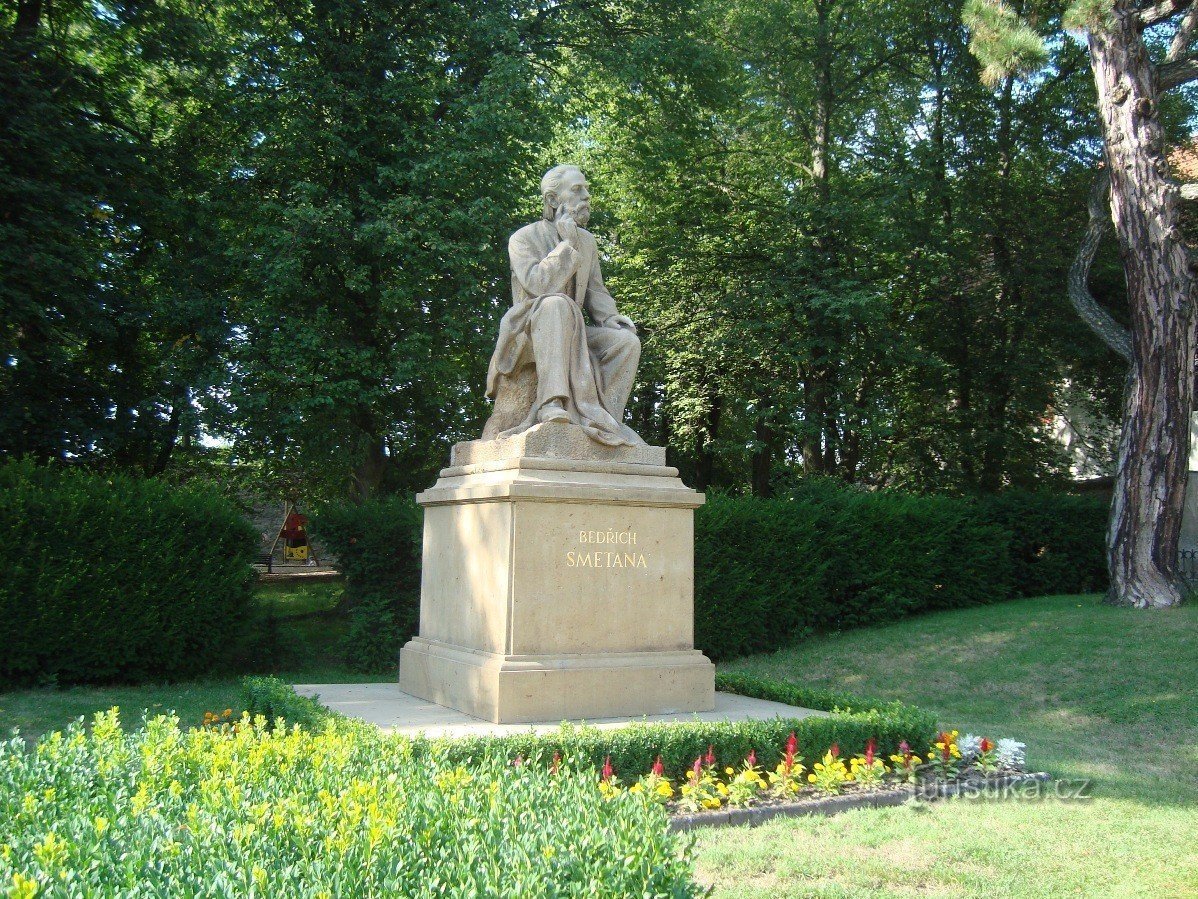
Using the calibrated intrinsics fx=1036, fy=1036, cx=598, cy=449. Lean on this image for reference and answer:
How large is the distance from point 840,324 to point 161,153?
39.2ft

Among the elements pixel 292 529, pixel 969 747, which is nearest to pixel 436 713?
pixel 969 747

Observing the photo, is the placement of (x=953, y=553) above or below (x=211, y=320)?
below

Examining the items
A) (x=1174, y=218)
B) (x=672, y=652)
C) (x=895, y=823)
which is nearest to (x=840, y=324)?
(x=1174, y=218)

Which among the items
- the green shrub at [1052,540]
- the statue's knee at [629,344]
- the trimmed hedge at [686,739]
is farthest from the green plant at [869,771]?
the green shrub at [1052,540]

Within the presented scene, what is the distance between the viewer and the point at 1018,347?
20703 mm

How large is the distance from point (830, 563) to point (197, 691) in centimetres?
882

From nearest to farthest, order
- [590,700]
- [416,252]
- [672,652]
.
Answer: [590,700]
[672,652]
[416,252]

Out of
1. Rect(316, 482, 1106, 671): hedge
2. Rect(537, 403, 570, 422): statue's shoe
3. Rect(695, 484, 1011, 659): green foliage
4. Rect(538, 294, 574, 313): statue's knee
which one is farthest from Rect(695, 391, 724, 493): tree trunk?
Rect(537, 403, 570, 422): statue's shoe

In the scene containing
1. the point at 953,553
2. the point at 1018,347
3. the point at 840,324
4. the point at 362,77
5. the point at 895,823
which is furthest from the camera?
the point at 1018,347

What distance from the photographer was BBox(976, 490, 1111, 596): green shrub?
1806cm

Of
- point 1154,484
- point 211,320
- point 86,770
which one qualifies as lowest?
point 86,770

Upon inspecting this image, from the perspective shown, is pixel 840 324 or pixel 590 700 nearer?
pixel 590 700

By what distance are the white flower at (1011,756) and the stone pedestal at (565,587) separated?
78.5 inches

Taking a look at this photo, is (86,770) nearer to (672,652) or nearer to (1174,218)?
(672,652)
